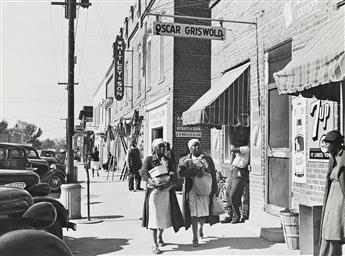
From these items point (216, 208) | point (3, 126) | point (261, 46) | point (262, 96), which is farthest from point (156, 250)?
point (3, 126)

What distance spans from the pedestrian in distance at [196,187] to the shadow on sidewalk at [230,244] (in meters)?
0.35

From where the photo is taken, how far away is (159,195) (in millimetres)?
7410

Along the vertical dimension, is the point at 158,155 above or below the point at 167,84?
below

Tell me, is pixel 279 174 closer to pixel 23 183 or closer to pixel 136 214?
pixel 136 214

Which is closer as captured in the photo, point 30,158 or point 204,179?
point 204,179

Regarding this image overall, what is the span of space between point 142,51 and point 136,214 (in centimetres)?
1186

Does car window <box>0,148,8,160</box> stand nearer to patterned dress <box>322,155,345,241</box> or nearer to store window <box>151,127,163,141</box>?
store window <box>151,127,163,141</box>

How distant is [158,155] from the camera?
24.8ft

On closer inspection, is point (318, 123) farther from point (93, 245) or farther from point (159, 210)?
point (93, 245)

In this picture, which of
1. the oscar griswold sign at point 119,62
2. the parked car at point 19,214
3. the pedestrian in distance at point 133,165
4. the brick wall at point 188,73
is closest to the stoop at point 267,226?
the parked car at point 19,214

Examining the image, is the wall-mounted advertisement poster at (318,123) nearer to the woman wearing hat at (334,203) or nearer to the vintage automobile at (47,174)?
the woman wearing hat at (334,203)

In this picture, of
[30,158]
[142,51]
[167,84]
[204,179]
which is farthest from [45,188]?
[142,51]

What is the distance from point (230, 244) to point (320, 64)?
3.73 m

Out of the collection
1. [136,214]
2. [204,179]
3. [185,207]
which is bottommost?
[136,214]
